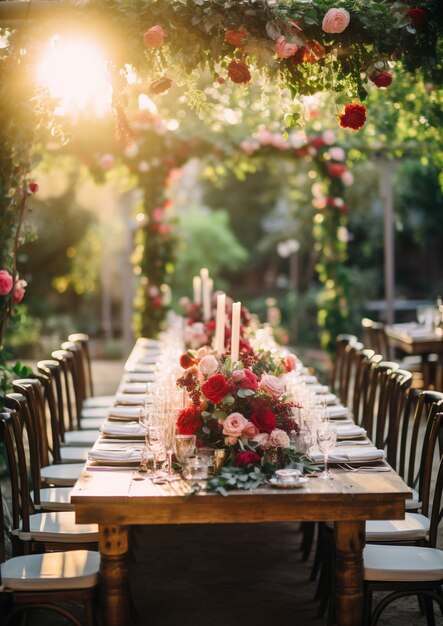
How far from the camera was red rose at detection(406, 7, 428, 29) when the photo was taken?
432 centimetres

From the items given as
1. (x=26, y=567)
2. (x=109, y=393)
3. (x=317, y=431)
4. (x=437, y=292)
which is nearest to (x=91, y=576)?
(x=26, y=567)

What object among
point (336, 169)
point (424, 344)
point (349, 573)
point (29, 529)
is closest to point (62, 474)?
point (29, 529)

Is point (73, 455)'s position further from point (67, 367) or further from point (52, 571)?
point (52, 571)

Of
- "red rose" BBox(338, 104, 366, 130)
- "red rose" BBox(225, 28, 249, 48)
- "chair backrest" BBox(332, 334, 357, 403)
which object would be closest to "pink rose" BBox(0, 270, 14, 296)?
"red rose" BBox(225, 28, 249, 48)

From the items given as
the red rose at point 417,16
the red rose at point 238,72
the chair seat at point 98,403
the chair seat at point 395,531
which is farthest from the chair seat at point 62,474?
the red rose at point 417,16

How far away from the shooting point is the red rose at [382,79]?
4363 millimetres

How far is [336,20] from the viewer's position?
13.8 feet

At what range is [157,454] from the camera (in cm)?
357

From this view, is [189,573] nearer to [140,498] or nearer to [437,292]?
[140,498]

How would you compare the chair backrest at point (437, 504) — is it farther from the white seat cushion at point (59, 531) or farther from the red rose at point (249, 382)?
the white seat cushion at point (59, 531)

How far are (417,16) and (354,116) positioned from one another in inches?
22.1

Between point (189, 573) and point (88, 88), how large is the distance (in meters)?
2.75

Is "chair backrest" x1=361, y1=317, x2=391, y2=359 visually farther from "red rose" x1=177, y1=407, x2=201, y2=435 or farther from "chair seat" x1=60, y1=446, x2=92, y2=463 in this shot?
"red rose" x1=177, y1=407, x2=201, y2=435

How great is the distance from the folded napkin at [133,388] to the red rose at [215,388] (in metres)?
2.08
